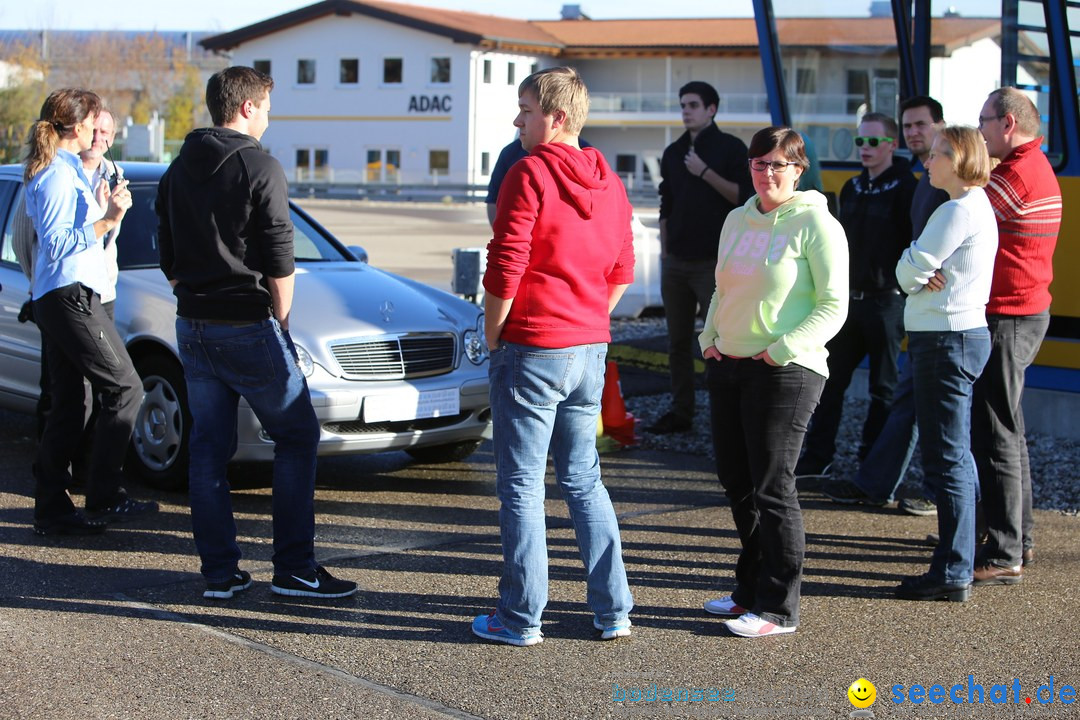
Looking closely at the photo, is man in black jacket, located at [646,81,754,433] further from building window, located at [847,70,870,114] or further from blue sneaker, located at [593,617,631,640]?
blue sneaker, located at [593,617,631,640]

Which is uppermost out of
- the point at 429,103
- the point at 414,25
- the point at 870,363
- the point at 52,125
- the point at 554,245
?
the point at 414,25

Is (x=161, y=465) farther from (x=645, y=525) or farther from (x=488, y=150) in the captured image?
(x=488, y=150)

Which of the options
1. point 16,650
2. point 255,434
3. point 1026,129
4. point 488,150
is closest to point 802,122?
point 1026,129

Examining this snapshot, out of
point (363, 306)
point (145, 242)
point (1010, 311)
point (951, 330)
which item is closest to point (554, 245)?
point (951, 330)

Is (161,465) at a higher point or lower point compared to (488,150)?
lower

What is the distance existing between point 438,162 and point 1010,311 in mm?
60780

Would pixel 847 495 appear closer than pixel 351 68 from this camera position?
Yes

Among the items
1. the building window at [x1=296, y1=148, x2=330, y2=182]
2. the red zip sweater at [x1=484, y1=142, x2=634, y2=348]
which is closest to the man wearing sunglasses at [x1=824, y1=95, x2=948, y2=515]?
the red zip sweater at [x1=484, y1=142, x2=634, y2=348]

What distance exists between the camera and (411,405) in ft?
21.9

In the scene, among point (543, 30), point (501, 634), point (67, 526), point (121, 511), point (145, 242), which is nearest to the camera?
point (501, 634)

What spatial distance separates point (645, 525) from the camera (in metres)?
6.36

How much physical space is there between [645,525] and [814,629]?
63.2 inches

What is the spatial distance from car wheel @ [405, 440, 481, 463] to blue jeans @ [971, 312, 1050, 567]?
313cm

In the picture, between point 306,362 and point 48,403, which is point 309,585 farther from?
point 48,403
